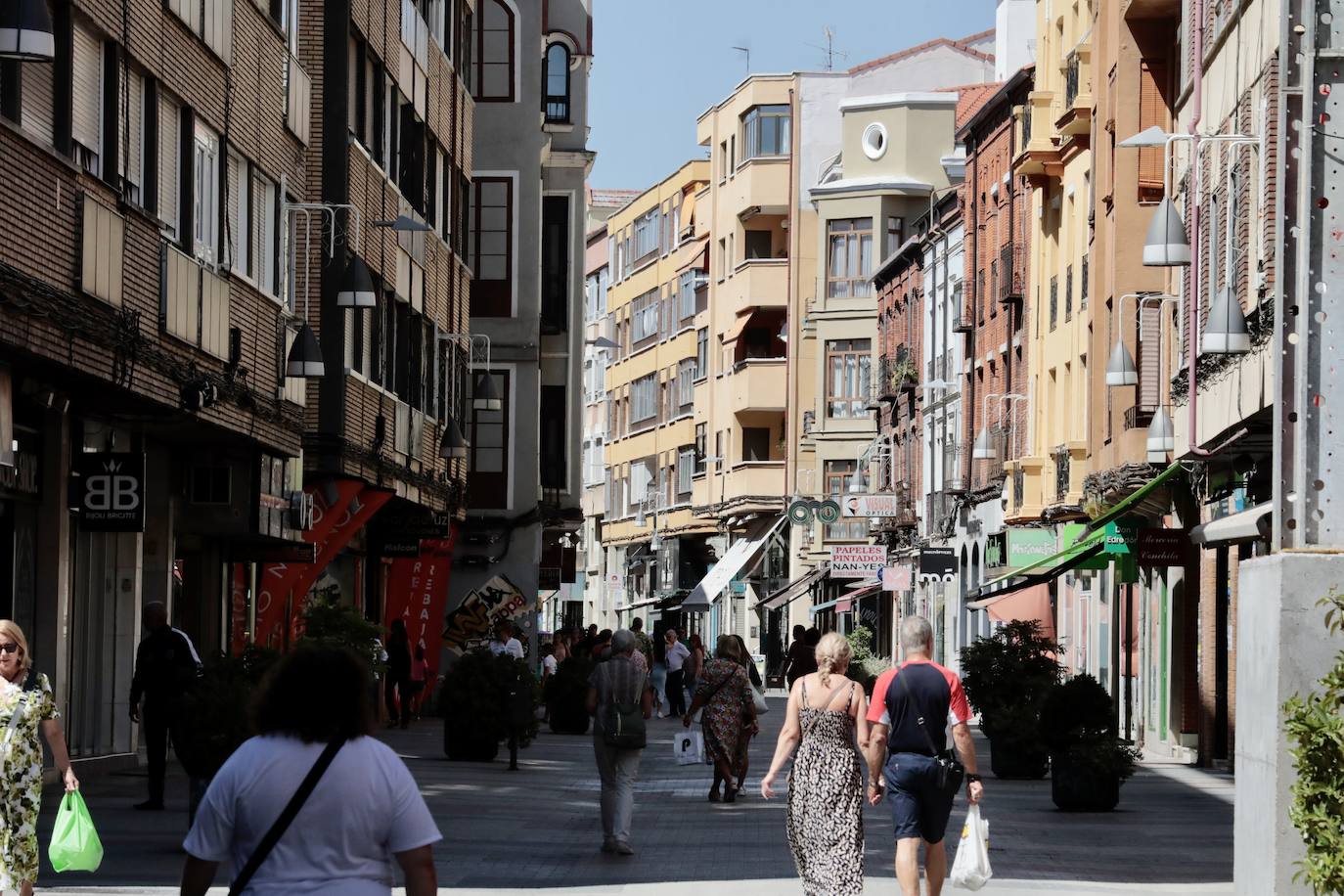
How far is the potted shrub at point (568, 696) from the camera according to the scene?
4038 cm

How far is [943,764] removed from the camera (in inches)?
561

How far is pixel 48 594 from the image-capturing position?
23469mm

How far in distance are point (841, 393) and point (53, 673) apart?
190ft

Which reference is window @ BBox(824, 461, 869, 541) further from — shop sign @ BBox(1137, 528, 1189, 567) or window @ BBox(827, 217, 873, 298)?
shop sign @ BBox(1137, 528, 1189, 567)

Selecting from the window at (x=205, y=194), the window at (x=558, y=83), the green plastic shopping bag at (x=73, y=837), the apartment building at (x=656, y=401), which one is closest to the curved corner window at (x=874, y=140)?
the apartment building at (x=656, y=401)

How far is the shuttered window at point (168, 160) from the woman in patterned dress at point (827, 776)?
10.7 meters

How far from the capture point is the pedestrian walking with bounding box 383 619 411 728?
3988 centimetres

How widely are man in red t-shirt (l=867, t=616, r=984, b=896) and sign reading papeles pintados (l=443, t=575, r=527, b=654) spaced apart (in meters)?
28.8

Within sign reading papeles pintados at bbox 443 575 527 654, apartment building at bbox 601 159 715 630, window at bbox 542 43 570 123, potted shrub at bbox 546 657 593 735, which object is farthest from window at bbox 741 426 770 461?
potted shrub at bbox 546 657 593 735

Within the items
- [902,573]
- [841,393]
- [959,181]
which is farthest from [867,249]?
[902,573]

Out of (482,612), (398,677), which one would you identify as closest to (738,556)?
(482,612)

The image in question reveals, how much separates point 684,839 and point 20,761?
9.10m

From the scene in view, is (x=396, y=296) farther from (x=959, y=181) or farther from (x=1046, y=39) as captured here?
(x=959, y=181)

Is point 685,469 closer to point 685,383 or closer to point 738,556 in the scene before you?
point 685,383
